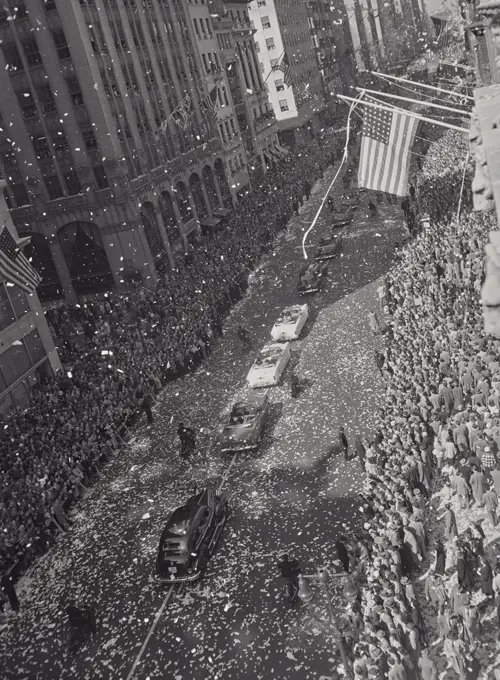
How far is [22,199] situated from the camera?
49.6 m

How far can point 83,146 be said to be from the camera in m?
47.5

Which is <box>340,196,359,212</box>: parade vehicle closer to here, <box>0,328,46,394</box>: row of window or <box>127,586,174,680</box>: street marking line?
<box>0,328,46,394</box>: row of window

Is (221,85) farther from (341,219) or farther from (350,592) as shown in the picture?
(350,592)

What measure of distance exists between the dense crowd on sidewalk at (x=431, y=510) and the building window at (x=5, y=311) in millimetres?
17179

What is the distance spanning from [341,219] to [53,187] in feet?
65.7

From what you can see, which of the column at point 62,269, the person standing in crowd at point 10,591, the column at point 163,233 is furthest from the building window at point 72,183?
the person standing in crowd at point 10,591

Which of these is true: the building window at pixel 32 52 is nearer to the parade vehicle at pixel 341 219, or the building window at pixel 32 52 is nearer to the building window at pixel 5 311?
the building window at pixel 5 311

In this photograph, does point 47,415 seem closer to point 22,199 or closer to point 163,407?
point 163,407

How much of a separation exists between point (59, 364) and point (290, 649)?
968 inches

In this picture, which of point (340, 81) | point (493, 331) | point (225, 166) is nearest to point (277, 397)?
point (493, 331)

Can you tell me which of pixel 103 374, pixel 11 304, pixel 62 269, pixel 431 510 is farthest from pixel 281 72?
pixel 431 510

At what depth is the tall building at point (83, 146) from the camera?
46.3 meters

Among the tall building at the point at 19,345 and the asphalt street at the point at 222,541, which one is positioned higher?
the tall building at the point at 19,345

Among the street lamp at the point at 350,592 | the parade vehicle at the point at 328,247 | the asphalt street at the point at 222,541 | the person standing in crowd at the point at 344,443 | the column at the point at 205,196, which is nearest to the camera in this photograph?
the street lamp at the point at 350,592
